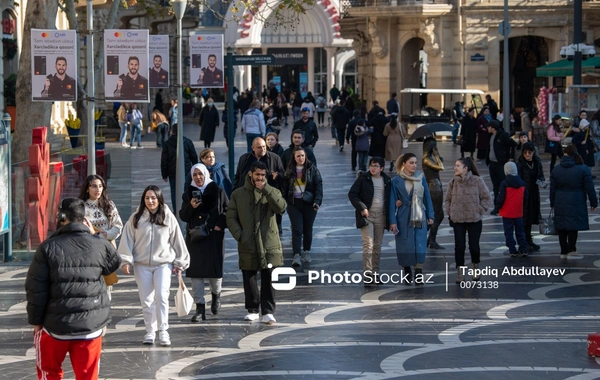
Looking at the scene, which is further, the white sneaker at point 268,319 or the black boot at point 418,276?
the black boot at point 418,276

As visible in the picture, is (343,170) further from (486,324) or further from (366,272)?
(486,324)

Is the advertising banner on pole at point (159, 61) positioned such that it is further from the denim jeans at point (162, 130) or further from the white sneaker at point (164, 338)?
the denim jeans at point (162, 130)

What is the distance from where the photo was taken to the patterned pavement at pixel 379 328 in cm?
1024

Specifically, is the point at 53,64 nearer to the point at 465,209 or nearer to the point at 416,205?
the point at 416,205

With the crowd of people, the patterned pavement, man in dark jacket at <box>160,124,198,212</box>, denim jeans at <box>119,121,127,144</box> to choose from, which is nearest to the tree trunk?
man in dark jacket at <box>160,124,198,212</box>

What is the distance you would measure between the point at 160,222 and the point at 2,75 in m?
18.6

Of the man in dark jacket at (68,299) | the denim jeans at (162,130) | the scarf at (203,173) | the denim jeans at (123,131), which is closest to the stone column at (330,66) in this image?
the denim jeans at (123,131)

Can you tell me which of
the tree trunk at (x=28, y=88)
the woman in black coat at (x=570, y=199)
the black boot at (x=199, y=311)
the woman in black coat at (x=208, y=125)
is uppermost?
the tree trunk at (x=28, y=88)

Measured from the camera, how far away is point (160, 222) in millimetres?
11258

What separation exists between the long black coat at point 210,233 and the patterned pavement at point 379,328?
1.79 feet

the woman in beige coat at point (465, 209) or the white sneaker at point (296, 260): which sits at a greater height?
the woman in beige coat at point (465, 209)

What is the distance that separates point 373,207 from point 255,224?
270 centimetres

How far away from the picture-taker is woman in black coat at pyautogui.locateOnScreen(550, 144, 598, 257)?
53.4 feet

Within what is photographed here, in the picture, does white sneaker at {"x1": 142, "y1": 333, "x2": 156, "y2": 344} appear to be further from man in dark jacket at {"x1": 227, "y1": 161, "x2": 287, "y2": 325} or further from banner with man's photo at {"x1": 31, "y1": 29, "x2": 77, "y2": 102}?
banner with man's photo at {"x1": 31, "y1": 29, "x2": 77, "y2": 102}
